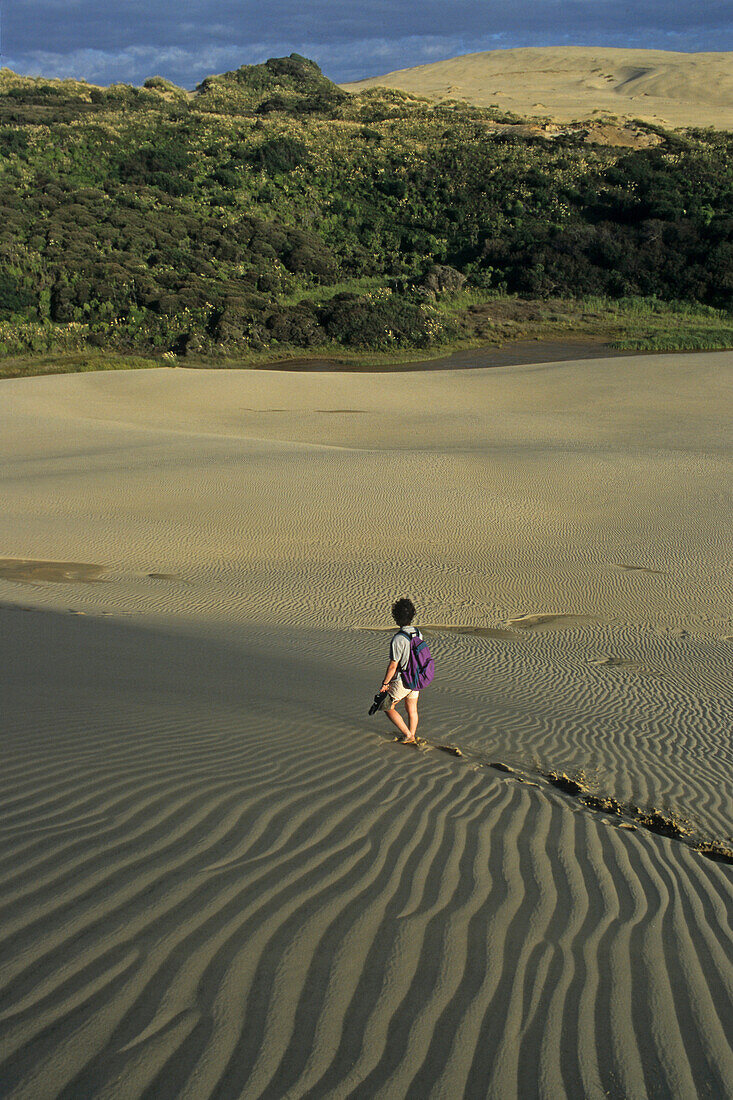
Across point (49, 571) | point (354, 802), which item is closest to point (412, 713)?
point (354, 802)

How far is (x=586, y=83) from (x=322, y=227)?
6036cm

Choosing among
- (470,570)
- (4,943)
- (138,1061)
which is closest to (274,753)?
(4,943)

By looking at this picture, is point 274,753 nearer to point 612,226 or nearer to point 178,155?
point 612,226

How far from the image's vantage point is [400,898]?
11.2ft

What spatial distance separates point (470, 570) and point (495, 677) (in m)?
4.20

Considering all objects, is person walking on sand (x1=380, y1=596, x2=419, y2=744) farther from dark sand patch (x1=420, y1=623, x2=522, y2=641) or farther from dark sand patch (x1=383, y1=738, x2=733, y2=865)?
dark sand patch (x1=420, y1=623, x2=522, y2=641)

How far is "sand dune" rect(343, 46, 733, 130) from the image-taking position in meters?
71.1

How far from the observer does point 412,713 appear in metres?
5.79

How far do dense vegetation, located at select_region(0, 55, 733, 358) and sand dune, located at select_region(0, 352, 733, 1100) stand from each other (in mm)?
25043

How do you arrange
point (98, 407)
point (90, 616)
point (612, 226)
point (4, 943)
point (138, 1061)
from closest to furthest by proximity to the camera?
point (138, 1061) → point (4, 943) → point (90, 616) → point (98, 407) → point (612, 226)

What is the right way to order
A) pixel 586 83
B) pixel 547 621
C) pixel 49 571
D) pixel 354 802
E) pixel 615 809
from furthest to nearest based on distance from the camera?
pixel 586 83 < pixel 49 571 < pixel 547 621 < pixel 615 809 < pixel 354 802

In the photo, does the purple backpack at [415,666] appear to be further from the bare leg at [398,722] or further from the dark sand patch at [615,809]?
the dark sand patch at [615,809]

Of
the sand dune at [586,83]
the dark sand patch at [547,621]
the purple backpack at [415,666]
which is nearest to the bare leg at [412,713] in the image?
the purple backpack at [415,666]

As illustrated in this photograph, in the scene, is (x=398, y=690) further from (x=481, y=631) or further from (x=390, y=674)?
(x=481, y=631)
